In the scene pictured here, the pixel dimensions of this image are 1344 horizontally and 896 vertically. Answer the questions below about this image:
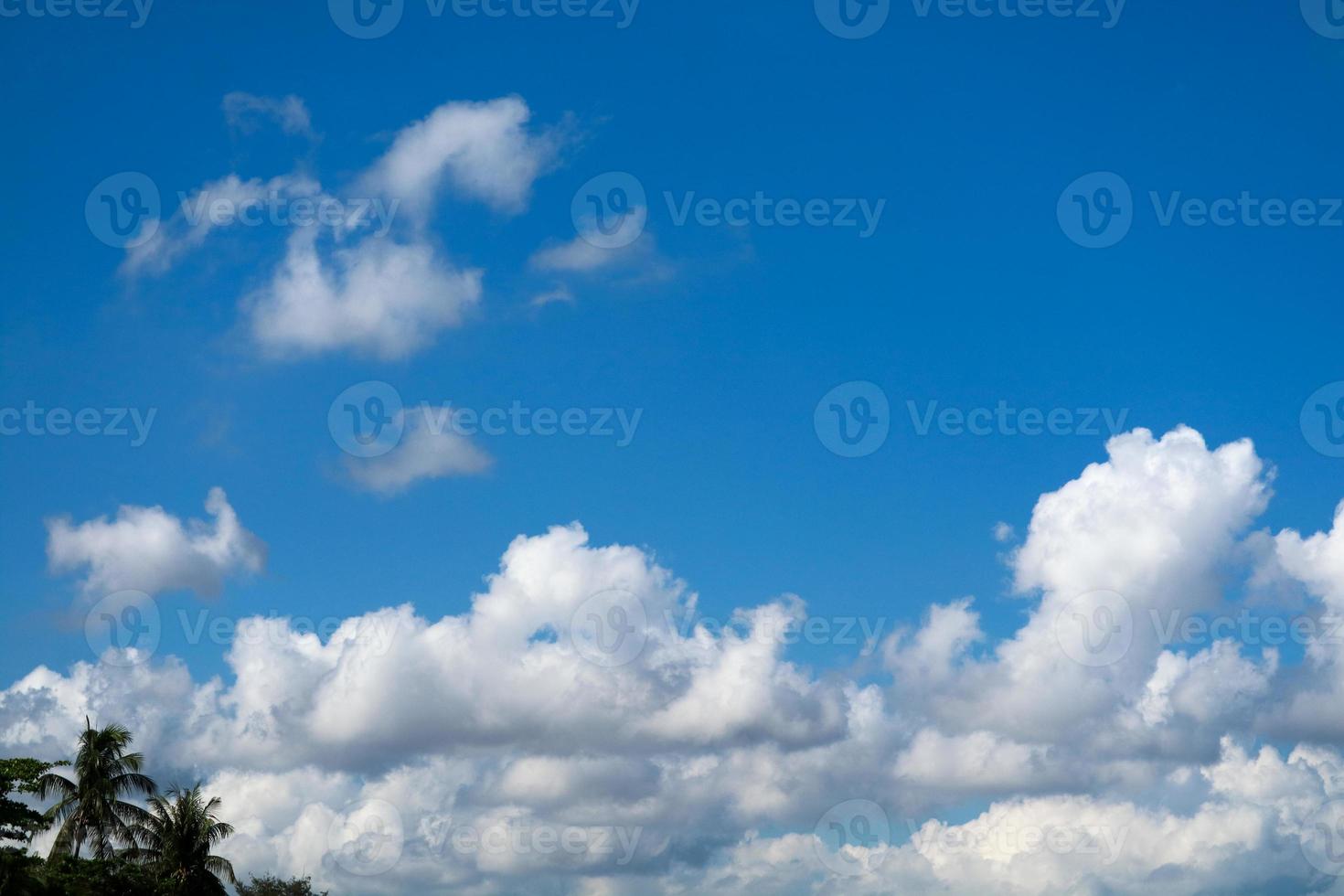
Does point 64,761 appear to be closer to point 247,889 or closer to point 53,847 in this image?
point 53,847

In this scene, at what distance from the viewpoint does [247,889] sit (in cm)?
13988

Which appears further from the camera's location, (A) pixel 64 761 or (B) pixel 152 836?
(B) pixel 152 836

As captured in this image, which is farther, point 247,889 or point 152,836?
point 247,889

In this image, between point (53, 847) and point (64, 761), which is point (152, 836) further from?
point (64, 761)

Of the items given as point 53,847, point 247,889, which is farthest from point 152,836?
point 247,889

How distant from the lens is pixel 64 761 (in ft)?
192

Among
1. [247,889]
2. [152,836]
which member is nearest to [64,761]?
[152,836]

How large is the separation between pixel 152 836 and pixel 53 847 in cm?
738

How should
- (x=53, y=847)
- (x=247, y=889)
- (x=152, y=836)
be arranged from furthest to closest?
(x=247, y=889)
(x=152, y=836)
(x=53, y=847)

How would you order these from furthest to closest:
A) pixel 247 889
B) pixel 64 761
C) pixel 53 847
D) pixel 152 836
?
pixel 247 889, pixel 152 836, pixel 53 847, pixel 64 761

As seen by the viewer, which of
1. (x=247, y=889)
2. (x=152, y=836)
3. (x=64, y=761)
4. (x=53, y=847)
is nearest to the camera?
(x=64, y=761)

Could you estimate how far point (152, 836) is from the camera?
7956 centimetres

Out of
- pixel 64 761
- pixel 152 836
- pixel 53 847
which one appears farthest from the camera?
pixel 152 836

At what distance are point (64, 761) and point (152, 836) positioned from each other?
77.5ft
